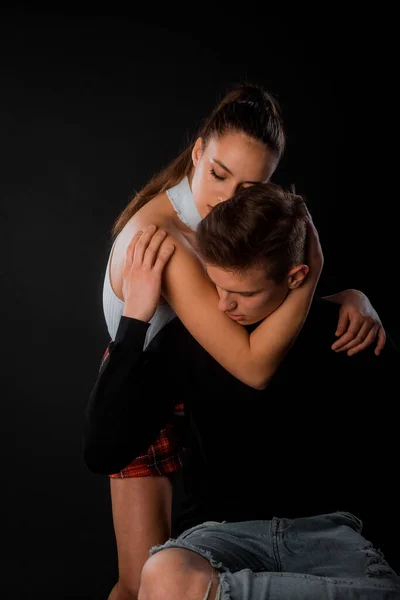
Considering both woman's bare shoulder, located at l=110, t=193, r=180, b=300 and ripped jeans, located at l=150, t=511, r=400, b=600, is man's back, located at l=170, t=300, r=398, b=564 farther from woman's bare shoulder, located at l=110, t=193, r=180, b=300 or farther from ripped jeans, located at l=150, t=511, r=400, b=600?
woman's bare shoulder, located at l=110, t=193, r=180, b=300

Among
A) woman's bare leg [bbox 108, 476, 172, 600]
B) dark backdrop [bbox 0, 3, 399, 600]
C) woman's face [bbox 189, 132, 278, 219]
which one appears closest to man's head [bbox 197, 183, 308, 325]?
woman's face [bbox 189, 132, 278, 219]

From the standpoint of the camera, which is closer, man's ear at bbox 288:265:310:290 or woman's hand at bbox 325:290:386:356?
man's ear at bbox 288:265:310:290

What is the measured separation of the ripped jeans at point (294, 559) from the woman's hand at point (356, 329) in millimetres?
458

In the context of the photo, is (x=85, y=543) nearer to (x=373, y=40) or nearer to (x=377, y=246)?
(x=377, y=246)

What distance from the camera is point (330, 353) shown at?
2273mm

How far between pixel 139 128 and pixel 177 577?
7.08ft

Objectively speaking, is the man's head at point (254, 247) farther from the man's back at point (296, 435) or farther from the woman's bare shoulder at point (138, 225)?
the woman's bare shoulder at point (138, 225)

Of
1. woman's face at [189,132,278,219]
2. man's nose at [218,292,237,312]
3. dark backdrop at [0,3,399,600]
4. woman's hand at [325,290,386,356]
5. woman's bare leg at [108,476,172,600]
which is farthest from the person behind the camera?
dark backdrop at [0,3,399,600]

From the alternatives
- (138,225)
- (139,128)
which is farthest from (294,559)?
(139,128)

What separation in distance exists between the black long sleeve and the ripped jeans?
11.7 inches

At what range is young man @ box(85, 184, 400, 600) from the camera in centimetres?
203

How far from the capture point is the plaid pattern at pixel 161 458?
2.72 metres

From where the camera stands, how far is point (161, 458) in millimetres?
2736

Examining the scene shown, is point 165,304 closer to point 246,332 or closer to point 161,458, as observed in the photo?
point 246,332
